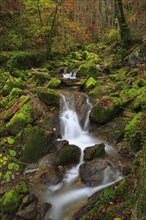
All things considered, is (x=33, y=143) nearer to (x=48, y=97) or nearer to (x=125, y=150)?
(x=48, y=97)

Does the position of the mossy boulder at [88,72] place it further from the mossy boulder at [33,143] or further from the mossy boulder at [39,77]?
the mossy boulder at [33,143]

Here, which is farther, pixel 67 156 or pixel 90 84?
pixel 90 84

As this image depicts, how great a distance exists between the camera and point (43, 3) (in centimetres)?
1720

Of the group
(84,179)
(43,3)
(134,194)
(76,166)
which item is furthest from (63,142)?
(43,3)

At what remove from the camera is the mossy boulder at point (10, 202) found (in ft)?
21.8

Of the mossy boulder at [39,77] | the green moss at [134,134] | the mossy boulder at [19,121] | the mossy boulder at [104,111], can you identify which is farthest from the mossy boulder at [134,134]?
the mossy boulder at [39,77]

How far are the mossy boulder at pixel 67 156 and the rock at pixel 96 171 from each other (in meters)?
0.50

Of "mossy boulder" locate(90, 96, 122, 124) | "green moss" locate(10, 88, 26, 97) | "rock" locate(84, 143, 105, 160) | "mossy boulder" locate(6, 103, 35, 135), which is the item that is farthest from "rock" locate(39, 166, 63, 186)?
"green moss" locate(10, 88, 26, 97)

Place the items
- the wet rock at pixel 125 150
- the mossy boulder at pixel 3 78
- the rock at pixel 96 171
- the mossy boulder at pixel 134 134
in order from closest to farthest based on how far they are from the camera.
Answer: the rock at pixel 96 171, the mossy boulder at pixel 134 134, the wet rock at pixel 125 150, the mossy boulder at pixel 3 78

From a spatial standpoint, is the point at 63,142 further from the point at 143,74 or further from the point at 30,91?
the point at 143,74

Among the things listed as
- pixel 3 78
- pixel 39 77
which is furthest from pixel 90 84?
pixel 3 78

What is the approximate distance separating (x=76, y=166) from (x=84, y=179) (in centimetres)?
65

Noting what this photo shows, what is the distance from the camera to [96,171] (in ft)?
25.6

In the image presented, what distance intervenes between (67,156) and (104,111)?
8.77 ft
